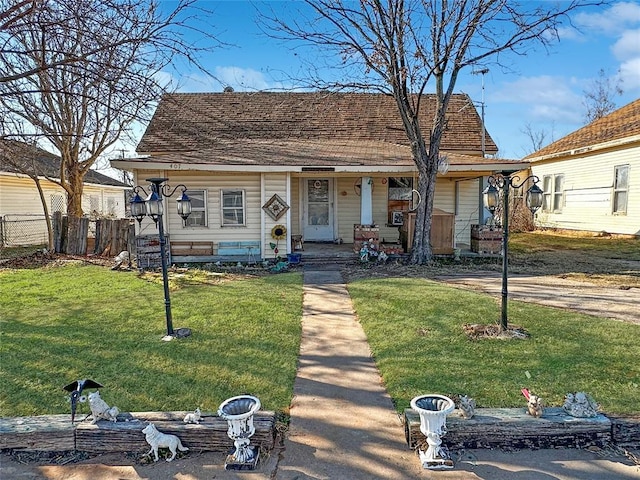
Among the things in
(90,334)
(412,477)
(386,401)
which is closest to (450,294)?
(386,401)

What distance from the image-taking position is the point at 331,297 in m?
7.26

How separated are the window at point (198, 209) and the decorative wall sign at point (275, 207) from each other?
5.39 feet

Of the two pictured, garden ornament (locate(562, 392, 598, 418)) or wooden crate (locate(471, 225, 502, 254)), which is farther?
wooden crate (locate(471, 225, 502, 254))

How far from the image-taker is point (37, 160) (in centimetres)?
1753

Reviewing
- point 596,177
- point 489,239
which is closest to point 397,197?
point 489,239

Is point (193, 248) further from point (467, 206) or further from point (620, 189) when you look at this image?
point (620, 189)

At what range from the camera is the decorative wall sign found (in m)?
10.7

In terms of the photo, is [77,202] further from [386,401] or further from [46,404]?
[386,401]

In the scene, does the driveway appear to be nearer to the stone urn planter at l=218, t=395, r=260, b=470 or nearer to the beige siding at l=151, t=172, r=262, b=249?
the beige siding at l=151, t=172, r=262, b=249

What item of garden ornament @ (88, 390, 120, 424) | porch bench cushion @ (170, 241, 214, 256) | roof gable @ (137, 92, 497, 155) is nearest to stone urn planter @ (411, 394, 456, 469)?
garden ornament @ (88, 390, 120, 424)

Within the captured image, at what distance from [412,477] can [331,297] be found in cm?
470

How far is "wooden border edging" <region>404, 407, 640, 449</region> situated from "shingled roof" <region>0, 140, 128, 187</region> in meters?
8.46

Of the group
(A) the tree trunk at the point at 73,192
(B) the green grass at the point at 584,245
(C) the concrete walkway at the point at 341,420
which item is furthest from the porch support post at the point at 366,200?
(A) the tree trunk at the point at 73,192

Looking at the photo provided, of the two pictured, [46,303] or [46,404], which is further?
[46,303]
